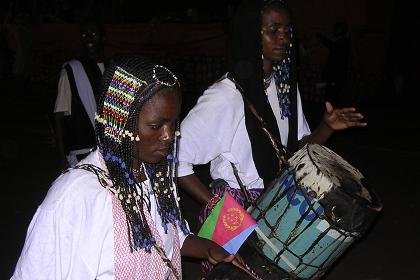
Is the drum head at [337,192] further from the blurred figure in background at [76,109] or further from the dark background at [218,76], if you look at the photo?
the dark background at [218,76]

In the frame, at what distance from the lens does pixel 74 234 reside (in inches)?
75.3

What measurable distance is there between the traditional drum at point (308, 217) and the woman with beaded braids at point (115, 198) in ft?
1.84

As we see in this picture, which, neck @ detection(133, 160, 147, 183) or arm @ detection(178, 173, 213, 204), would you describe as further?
arm @ detection(178, 173, 213, 204)

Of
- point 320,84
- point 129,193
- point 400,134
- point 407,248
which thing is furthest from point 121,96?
point 320,84

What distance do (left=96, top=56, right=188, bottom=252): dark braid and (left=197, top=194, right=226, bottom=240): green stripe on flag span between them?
56cm

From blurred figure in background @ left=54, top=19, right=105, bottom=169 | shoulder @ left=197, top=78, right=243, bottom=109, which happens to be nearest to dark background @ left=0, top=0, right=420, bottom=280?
blurred figure in background @ left=54, top=19, right=105, bottom=169

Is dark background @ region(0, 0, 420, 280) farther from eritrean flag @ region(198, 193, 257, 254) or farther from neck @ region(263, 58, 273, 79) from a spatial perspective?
eritrean flag @ region(198, 193, 257, 254)

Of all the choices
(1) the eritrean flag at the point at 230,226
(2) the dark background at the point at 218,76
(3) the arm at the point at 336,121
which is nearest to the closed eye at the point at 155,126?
(1) the eritrean flag at the point at 230,226

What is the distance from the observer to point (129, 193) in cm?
205

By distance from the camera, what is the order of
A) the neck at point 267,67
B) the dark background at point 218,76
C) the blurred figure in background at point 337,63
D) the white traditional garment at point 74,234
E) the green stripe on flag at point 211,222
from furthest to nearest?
the blurred figure in background at point 337,63
the dark background at point 218,76
the neck at point 267,67
the green stripe on flag at point 211,222
the white traditional garment at point 74,234

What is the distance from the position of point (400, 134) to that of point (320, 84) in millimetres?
1919

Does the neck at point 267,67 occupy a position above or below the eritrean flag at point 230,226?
above

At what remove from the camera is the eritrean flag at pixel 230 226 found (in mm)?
2537

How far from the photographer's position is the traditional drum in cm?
247
